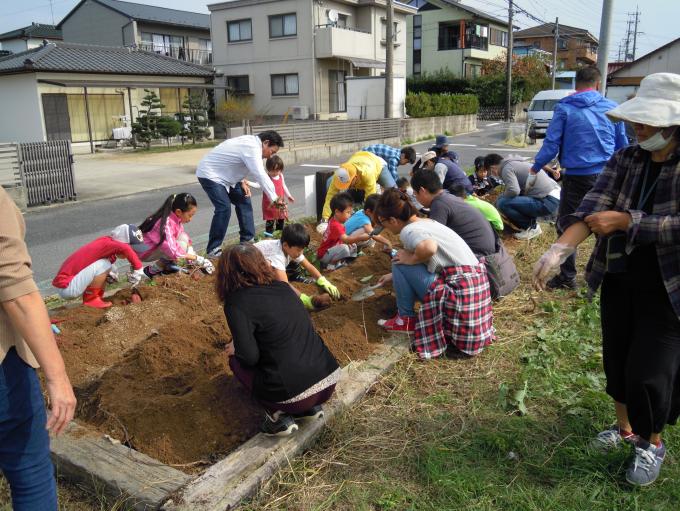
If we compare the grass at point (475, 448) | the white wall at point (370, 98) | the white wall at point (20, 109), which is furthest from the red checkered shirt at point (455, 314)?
the white wall at point (370, 98)

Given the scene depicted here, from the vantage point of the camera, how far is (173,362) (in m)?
3.79

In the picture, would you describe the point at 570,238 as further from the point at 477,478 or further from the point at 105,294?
the point at 105,294

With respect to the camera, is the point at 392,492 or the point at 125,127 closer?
the point at 392,492

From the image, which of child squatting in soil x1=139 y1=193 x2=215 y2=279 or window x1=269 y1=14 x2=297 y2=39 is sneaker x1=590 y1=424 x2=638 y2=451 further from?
window x1=269 y1=14 x2=297 y2=39

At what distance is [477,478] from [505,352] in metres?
1.48

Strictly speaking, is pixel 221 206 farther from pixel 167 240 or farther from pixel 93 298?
pixel 93 298

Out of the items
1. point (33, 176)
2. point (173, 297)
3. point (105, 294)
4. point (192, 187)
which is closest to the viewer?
point (173, 297)

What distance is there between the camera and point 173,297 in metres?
5.09

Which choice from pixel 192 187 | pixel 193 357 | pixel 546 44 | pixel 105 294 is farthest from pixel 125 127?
pixel 546 44

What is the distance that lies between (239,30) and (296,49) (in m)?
3.84

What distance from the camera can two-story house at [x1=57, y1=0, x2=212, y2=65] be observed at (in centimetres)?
3152

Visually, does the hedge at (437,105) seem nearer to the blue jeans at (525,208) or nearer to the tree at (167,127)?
the tree at (167,127)

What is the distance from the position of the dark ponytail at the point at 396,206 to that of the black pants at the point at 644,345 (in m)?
1.62

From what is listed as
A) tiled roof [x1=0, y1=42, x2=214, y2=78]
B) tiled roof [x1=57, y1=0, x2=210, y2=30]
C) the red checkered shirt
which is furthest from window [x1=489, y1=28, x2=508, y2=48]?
the red checkered shirt
